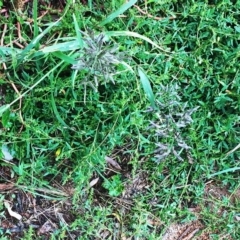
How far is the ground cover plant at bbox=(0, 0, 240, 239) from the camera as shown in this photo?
6.54 feet

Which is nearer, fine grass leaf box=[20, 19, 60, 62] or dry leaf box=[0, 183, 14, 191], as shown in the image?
fine grass leaf box=[20, 19, 60, 62]

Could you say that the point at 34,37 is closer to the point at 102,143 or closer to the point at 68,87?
the point at 68,87

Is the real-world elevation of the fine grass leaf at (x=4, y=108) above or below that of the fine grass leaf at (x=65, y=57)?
below

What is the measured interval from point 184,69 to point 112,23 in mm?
382

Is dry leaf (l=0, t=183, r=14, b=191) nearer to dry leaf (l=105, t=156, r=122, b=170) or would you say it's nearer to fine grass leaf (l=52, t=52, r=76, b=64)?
dry leaf (l=105, t=156, r=122, b=170)

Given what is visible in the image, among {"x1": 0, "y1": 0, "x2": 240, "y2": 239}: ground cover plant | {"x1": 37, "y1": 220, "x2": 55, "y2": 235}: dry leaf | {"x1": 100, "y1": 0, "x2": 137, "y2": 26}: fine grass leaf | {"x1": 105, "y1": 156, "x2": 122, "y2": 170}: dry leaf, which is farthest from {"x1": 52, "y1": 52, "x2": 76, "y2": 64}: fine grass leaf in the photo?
{"x1": 37, "y1": 220, "x2": 55, "y2": 235}: dry leaf

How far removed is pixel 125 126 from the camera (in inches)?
80.0

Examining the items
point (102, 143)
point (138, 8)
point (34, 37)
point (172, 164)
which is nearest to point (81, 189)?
point (102, 143)

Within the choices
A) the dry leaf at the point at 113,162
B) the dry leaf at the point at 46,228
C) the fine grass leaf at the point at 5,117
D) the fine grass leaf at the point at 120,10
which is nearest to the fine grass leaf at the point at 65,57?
the fine grass leaf at the point at 120,10

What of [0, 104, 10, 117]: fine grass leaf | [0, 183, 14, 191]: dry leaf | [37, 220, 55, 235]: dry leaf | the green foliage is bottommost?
[37, 220, 55, 235]: dry leaf

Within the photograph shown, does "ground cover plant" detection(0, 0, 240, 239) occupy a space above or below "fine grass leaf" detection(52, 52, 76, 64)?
below

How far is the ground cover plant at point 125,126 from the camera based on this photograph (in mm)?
1992

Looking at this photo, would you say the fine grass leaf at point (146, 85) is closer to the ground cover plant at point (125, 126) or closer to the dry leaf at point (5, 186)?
the ground cover plant at point (125, 126)

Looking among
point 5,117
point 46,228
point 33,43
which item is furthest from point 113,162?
point 33,43
